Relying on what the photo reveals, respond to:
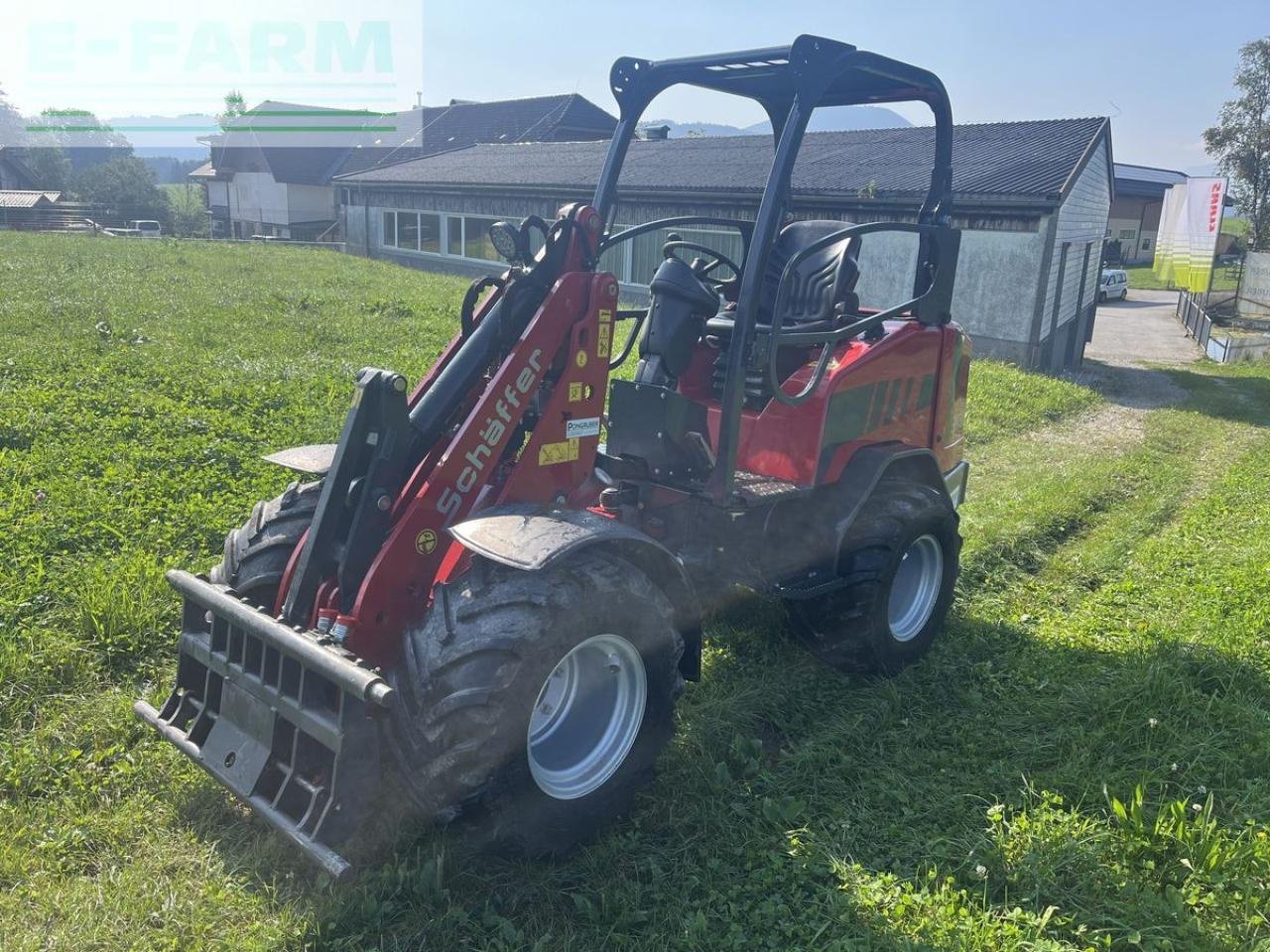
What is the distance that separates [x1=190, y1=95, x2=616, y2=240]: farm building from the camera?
135 feet

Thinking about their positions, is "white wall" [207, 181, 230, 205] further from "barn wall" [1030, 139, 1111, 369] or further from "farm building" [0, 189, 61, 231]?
"barn wall" [1030, 139, 1111, 369]

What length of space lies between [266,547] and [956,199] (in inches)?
558

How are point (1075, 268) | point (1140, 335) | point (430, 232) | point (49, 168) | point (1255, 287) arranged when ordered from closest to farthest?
point (1075, 268), point (1140, 335), point (1255, 287), point (430, 232), point (49, 168)

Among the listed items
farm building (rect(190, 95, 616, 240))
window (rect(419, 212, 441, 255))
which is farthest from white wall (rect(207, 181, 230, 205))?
window (rect(419, 212, 441, 255))

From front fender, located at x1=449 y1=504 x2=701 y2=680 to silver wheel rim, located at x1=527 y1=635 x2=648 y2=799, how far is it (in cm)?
27

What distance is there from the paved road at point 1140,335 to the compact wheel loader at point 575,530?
55.8 ft

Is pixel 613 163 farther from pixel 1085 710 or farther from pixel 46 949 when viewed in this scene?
pixel 46 949

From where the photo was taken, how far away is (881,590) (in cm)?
446

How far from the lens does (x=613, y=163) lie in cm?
488

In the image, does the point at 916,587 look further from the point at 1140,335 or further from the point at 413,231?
the point at 413,231

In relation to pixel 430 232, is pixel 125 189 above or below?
above

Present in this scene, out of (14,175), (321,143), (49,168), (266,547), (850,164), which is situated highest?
(321,143)

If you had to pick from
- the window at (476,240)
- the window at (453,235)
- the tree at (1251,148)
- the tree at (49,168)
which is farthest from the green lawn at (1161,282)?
the tree at (49,168)

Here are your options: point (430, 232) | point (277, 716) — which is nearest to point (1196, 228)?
point (430, 232)
